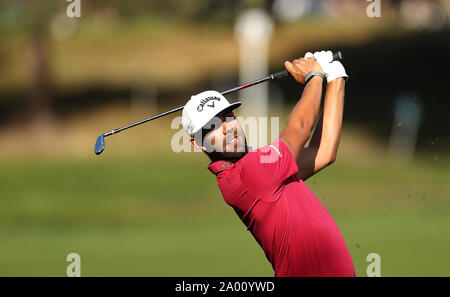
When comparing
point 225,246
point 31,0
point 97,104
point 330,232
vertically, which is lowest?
point 225,246

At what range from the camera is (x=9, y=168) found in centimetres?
2609

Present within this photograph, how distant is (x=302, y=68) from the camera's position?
5137mm

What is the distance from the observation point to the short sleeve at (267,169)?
471cm

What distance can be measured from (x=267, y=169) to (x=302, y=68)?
29.1 inches

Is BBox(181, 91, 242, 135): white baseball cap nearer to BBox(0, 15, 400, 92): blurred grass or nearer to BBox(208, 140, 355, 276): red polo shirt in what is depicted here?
BBox(208, 140, 355, 276): red polo shirt

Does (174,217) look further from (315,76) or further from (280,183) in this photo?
(280,183)

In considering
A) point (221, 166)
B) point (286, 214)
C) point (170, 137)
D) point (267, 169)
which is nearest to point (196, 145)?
point (221, 166)

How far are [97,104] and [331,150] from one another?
25.9 m

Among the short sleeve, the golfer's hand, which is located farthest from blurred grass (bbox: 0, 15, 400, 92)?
the short sleeve

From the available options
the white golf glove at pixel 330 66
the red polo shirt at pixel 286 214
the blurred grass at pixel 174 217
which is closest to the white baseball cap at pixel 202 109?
the red polo shirt at pixel 286 214

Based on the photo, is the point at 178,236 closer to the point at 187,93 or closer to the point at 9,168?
the point at 9,168

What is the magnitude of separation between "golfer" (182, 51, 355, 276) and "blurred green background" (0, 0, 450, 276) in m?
6.96

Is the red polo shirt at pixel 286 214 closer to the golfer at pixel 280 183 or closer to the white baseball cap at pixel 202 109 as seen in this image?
the golfer at pixel 280 183
